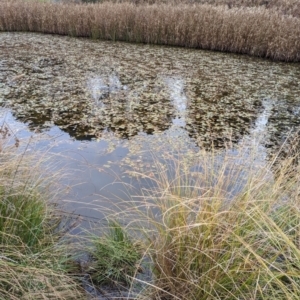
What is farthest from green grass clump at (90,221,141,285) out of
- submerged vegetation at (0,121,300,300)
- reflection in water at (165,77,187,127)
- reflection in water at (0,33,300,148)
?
reflection in water at (165,77,187,127)

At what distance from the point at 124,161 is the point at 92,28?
647 centimetres

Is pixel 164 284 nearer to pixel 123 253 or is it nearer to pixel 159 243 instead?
pixel 159 243

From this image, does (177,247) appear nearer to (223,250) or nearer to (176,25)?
Answer: (223,250)

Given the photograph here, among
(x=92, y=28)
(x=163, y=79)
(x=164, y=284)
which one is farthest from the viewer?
(x=92, y=28)

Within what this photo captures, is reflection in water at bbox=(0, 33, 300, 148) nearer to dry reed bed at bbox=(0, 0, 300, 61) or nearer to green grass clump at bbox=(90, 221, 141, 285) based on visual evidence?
dry reed bed at bbox=(0, 0, 300, 61)

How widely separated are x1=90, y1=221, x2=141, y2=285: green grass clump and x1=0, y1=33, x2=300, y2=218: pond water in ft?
0.90

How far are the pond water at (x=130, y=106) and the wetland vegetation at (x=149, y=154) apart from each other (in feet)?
0.08

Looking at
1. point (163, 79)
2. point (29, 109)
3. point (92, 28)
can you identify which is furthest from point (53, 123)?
point (92, 28)

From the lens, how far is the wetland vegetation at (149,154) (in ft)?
4.14

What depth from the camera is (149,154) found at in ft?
9.61

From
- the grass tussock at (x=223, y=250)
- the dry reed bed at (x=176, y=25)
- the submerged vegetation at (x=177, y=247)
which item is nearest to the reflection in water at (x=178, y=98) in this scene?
the submerged vegetation at (x=177, y=247)

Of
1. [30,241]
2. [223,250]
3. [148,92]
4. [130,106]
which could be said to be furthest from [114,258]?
[148,92]

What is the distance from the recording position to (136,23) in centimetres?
770

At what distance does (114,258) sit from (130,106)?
2.67m
